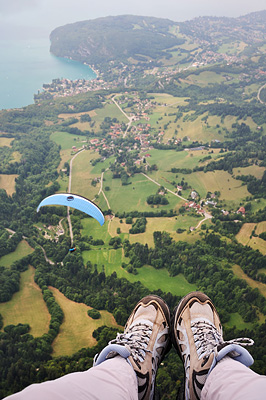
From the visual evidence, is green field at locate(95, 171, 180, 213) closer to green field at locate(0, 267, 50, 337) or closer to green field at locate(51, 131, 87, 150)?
green field at locate(51, 131, 87, 150)

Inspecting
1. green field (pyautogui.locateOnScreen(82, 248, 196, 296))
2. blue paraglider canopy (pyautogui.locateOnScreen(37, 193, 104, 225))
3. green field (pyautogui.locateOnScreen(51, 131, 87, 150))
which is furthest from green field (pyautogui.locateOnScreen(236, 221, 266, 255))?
green field (pyautogui.locateOnScreen(51, 131, 87, 150))

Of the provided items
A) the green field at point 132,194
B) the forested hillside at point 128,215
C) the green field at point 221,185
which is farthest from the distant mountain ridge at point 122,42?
the green field at point 221,185

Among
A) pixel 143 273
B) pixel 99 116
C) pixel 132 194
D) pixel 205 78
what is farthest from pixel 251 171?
pixel 205 78

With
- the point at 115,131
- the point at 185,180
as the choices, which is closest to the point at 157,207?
the point at 185,180

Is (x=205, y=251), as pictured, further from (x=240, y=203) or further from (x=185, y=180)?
(x=185, y=180)

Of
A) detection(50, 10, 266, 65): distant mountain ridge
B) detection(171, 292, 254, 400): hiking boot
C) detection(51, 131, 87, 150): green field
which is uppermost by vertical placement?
detection(50, 10, 266, 65): distant mountain ridge
